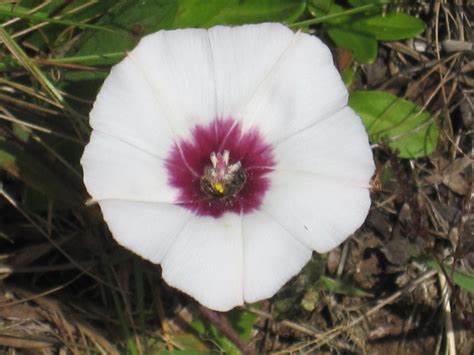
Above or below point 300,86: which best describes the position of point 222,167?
below

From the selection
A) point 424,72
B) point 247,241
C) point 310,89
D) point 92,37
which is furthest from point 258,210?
point 424,72

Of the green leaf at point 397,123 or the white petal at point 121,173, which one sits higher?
the white petal at point 121,173

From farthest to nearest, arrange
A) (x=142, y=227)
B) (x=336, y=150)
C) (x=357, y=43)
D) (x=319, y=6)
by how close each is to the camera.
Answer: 1. (x=357, y=43)
2. (x=319, y=6)
3. (x=336, y=150)
4. (x=142, y=227)

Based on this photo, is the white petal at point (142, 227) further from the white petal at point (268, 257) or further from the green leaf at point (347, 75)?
the green leaf at point (347, 75)

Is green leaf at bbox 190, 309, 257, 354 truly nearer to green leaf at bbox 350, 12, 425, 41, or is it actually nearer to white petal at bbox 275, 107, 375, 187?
white petal at bbox 275, 107, 375, 187

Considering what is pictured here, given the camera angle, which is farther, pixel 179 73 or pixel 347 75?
pixel 347 75

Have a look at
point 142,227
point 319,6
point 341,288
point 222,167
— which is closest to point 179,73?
point 222,167

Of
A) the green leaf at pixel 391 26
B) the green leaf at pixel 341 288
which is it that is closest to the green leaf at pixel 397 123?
the green leaf at pixel 391 26

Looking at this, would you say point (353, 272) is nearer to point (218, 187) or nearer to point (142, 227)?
point (218, 187)
